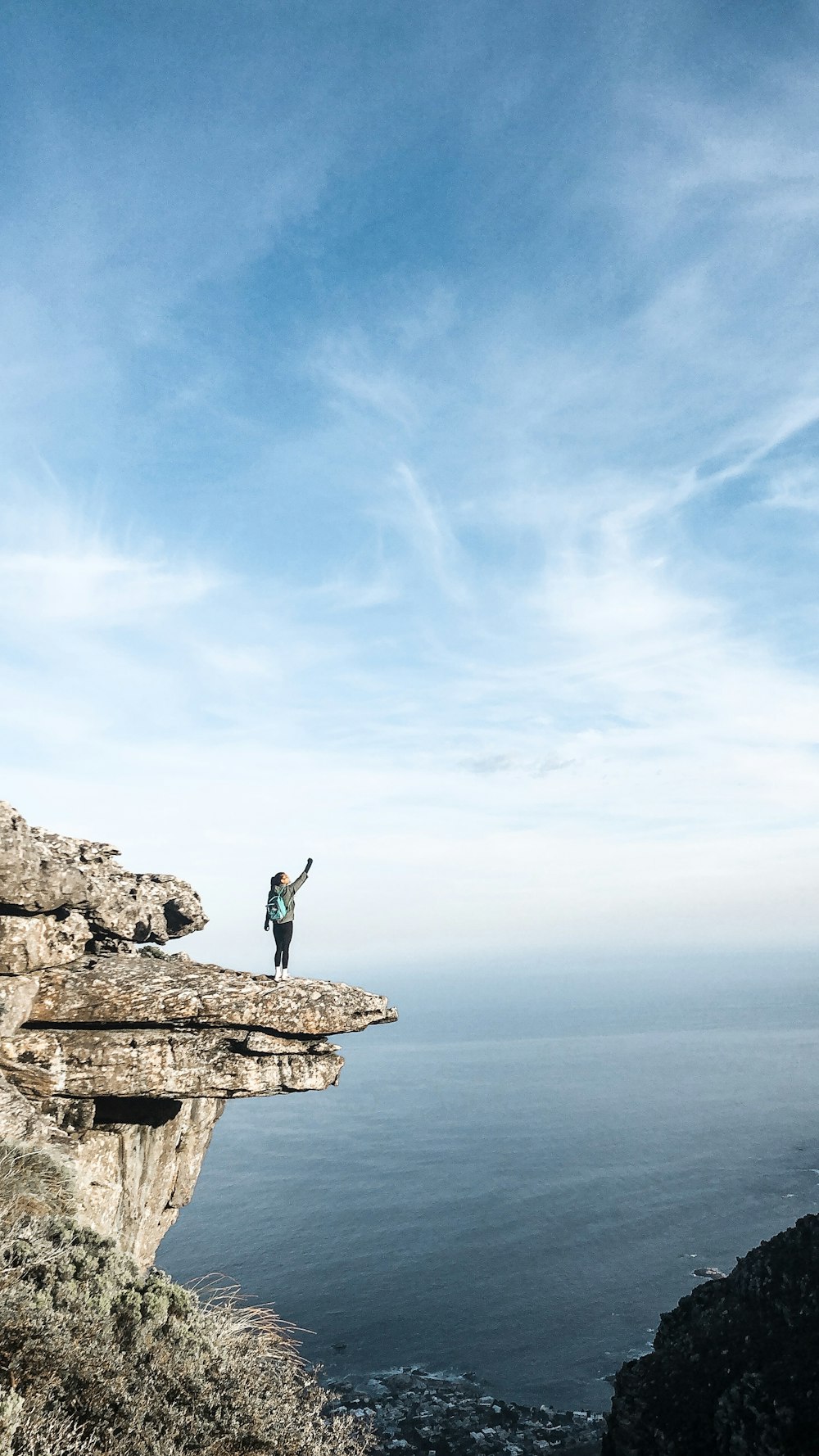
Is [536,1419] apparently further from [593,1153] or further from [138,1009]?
[593,1153]

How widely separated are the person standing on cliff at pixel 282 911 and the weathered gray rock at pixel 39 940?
4.37 metres

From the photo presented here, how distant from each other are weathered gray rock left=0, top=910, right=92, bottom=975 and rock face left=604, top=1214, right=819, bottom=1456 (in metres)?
22.1

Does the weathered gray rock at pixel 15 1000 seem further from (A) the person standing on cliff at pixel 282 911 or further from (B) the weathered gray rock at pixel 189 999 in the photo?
(A) the person standing on cliff at pixel 282 911

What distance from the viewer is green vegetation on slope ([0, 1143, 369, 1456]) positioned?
6.61m

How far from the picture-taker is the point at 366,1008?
17562mm

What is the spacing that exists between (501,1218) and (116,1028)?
9909cm

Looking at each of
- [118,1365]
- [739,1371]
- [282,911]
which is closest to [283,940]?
[282,911]

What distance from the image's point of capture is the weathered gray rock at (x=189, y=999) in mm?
15508

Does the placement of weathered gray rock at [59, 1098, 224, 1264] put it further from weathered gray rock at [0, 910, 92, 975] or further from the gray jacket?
the gray jacket

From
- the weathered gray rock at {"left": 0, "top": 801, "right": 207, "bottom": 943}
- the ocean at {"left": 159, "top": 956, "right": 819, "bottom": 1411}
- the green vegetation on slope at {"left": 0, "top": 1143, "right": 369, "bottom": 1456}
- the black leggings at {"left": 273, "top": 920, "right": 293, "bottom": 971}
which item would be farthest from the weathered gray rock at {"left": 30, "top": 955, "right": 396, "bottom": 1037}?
the ocean at {"left": 159, "top": 956, "right": 819, "bottom": 1411}

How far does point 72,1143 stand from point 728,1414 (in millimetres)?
20121

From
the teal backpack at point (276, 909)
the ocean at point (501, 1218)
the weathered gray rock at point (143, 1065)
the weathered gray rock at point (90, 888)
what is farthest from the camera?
the ocean at point (501, 1218)

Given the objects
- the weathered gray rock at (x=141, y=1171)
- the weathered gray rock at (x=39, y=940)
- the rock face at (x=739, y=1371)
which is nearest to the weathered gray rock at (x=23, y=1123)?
the weathered gray rock at (x=141, y=1171)

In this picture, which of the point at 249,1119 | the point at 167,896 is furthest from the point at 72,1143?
the point at 249,1119
